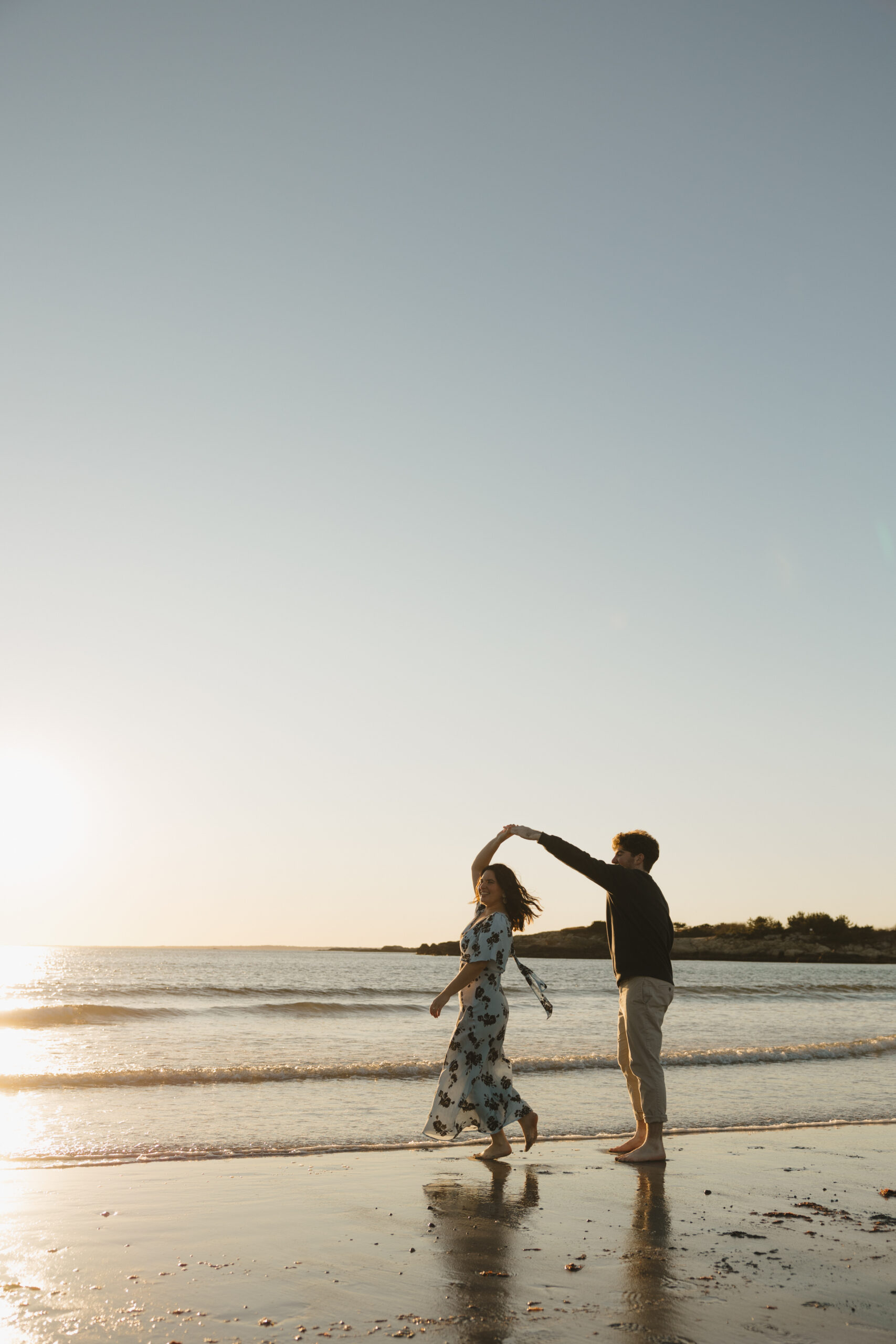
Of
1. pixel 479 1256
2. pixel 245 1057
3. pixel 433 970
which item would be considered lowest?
pixel 433 970

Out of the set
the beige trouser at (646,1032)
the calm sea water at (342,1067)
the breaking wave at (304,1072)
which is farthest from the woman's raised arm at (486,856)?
the breaking wave at (304,1072)

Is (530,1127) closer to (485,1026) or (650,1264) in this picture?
(485,1026)

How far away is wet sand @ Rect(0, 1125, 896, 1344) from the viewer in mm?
3492

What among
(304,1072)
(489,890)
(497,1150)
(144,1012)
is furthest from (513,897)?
(144,1012)

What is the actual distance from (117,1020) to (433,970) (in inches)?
1402

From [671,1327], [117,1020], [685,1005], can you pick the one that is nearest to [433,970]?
[685,1005]

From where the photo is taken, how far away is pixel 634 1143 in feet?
23.0

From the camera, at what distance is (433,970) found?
54.8 metres

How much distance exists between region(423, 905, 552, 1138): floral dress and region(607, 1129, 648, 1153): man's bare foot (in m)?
0.83

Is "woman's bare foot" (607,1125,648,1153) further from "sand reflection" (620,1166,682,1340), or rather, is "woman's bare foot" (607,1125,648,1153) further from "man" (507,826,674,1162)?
"sand reflection" (620,1166,682,1340)

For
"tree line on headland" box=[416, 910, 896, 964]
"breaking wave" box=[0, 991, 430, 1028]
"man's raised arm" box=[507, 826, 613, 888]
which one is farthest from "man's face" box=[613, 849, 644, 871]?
"tree line on headland" box=[416, 910, 896, 964]

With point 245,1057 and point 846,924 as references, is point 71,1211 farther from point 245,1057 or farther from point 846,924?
point 846,924

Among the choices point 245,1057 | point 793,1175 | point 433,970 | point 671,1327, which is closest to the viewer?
point 671,1327

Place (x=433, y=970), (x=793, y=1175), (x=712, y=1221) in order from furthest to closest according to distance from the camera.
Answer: (x=433, y=970) → (x=793, y=1175) → (x=712, y=1221)
